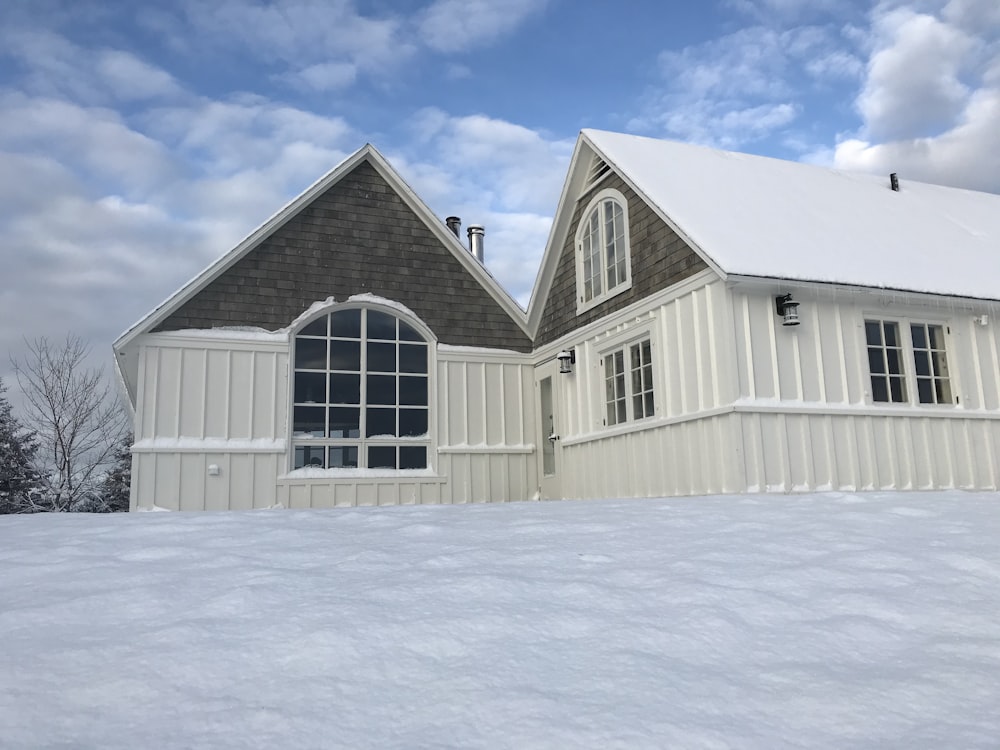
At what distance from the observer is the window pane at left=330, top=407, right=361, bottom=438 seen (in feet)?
33.7

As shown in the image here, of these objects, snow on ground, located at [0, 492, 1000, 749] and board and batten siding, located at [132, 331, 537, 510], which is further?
board and batten siding, located at [132, 331, 537, 510]

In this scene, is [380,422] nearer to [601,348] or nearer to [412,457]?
[412,457]

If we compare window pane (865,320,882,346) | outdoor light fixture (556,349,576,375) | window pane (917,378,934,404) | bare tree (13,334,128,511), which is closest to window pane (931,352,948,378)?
window pane (917,378,934,404)

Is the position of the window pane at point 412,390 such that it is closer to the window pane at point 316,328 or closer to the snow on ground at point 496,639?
the window pane at point 316,328

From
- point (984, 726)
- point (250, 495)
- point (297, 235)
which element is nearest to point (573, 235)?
point (297, 235)

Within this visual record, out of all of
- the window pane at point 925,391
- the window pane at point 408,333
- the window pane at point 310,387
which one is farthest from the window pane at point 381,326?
the window pane at point 925,391

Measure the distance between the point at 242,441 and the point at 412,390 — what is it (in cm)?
233

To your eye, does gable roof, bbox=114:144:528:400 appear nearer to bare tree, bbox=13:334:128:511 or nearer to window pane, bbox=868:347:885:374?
window pane, bbox=868:347:885:374

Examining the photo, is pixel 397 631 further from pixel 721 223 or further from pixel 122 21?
pixel 122 21

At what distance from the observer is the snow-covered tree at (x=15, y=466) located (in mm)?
22594

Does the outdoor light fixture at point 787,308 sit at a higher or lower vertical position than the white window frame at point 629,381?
higher

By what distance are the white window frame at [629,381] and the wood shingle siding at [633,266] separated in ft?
1.60

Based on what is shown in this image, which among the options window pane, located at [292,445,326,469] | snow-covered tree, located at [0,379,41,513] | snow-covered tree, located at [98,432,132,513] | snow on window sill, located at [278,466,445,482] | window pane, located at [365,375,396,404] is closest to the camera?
snow on window sill, located at [278,466,445,482]

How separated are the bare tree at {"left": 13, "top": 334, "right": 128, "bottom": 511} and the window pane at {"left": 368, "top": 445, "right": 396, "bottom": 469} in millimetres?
16102
